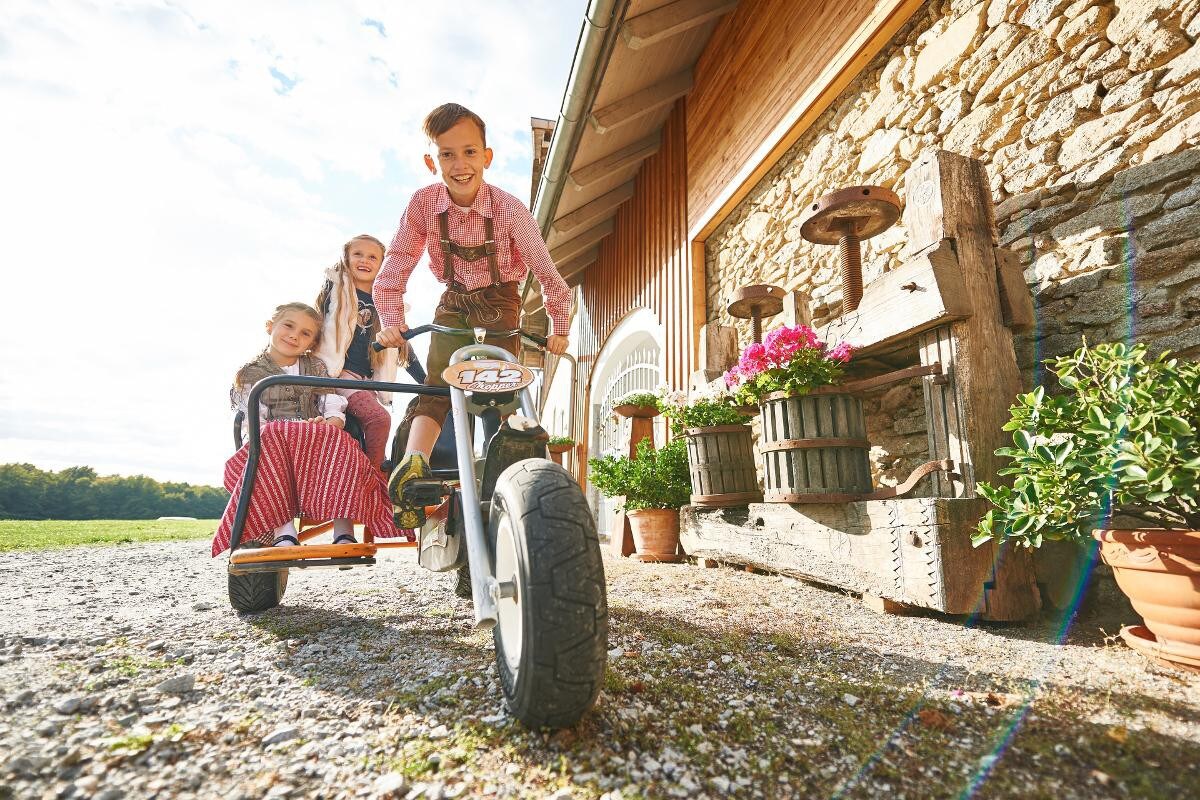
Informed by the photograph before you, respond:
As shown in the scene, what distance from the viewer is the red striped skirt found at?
80.0 inches

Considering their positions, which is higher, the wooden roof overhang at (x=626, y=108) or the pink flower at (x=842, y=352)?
the wooden roof overhang at (x=626, y=108)

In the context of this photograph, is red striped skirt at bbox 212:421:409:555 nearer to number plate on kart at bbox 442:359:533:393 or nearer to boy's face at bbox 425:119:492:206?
number plate on kart at bbox 442:359:533:393

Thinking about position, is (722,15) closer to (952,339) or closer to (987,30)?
(987,30)

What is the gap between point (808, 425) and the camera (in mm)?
2609

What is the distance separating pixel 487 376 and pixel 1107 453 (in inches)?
69.7

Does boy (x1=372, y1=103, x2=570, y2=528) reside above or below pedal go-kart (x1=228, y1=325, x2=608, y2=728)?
above

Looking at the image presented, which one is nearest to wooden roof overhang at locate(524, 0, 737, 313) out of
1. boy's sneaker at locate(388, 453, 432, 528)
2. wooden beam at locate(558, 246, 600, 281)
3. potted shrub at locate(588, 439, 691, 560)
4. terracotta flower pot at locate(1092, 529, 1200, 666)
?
wooden beam at locate(558, 246, 600, 281)

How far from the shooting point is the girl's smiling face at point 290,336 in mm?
2650

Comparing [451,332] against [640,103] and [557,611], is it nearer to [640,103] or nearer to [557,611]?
[557,611]

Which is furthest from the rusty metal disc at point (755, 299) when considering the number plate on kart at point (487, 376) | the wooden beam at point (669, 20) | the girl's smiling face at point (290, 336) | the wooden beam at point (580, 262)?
the wooden beam at point (580, 262)

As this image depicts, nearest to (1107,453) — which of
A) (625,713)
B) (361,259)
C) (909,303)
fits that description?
(909,303)

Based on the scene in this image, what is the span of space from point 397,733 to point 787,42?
5.18m

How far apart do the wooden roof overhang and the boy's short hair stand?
2.67 m

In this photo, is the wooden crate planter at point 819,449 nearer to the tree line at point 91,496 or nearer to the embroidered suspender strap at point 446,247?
the embroidered suspender strap at point 446,247
